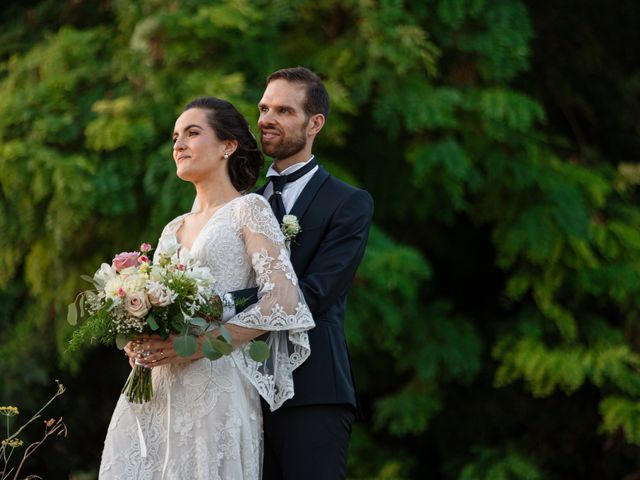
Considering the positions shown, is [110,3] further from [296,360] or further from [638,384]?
[296,360]

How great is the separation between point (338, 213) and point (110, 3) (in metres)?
5.49

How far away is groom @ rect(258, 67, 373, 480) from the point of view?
386 centimetres

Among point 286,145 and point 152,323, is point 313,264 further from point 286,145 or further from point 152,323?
point 152,323

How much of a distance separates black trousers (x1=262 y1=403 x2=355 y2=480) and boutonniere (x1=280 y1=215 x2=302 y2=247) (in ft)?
1.93

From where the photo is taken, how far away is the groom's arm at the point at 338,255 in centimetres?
387

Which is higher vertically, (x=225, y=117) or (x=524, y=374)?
(x=225, y=117)

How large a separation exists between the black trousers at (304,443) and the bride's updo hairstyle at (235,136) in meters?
0.83

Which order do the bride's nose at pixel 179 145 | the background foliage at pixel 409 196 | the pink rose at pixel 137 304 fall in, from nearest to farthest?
the pink rose at pixel 137 304 < the bride's nose at pixel 179 145 < the background foliage at pixel 409 196

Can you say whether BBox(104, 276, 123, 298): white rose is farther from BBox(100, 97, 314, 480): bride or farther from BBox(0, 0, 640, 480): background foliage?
BBox(0, 0, 640, 480): background foliage

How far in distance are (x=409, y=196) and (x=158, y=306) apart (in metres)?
5.45

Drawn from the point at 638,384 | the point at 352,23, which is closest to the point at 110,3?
the point at 352,23

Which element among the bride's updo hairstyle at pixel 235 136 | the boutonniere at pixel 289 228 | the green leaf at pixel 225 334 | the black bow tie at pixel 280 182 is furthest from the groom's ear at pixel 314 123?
the green leaf at pixel 225 334

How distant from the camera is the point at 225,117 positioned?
13.1 feet

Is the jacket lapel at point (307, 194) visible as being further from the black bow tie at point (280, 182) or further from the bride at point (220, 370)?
the bride at point (220, 370)
